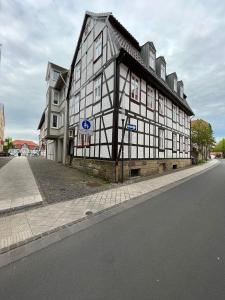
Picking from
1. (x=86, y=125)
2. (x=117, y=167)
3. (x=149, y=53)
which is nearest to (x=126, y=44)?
(x=149, y=53)

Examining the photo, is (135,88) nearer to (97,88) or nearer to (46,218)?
(97,88)

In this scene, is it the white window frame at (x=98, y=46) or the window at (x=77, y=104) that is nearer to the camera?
the white window frame at (x=98, y=46)

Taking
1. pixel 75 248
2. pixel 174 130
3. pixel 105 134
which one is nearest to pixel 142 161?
pixel 105 134

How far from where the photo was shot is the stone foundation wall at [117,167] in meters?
9.51

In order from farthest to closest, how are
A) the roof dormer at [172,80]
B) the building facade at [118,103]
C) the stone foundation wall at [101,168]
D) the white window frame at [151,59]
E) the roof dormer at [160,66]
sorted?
the roof dormer at [172,80]
the roof dormer at [160,66]
the white window frame at [151,59]
the building facade at [118,103]
the stone foundation wall at [101,168]

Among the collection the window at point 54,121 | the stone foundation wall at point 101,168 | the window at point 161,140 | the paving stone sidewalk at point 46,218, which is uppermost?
the window at point 54,121

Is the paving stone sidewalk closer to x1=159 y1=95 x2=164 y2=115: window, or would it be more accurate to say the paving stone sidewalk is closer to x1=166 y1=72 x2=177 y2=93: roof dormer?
x1=159 y1=95 x2=164 y2=115: window

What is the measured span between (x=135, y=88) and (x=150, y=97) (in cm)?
207

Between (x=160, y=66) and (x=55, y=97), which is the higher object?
(x=160, y=66)

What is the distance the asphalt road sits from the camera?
7.22 feet

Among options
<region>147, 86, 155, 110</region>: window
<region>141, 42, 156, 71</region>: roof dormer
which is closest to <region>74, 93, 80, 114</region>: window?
<region>147, 86, 155, 110</region>: window

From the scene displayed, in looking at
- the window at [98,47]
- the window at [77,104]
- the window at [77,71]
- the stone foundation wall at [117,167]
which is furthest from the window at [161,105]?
the window at [77,71]

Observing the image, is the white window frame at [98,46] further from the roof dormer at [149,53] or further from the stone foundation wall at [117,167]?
the stone foundation wall at [117,167]

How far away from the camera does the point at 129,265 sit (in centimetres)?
272
